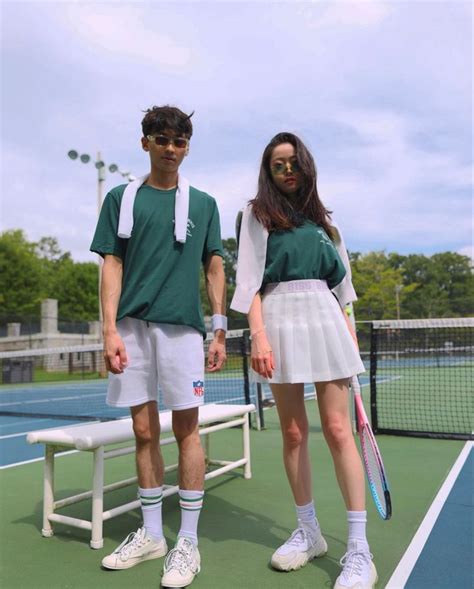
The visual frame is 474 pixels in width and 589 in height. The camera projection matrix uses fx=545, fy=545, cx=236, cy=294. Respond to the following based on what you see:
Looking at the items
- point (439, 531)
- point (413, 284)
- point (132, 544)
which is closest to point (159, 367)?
point (132, 544)

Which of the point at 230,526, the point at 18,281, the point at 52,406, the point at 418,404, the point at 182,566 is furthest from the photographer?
the point at 18,281

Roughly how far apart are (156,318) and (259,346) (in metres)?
0.53

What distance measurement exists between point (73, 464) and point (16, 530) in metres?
1.94

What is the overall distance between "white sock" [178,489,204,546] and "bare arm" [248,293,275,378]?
2.38 feet

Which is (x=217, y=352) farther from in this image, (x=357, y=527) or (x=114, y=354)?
(x=357, y=527)

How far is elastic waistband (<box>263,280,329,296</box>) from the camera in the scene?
8.59ft

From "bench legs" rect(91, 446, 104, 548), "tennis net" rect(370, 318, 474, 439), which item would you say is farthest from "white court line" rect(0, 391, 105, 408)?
"bench legs" rect(91, 446, 104, 548)

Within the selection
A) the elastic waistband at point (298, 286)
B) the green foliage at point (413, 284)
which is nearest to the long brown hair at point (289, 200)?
the elastic waistband at point (298, 286)

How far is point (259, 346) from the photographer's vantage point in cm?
252

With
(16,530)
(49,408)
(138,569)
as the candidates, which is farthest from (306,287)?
(49,408)

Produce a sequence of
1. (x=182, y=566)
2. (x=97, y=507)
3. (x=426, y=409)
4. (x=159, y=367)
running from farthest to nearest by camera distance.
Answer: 1. (x=426, y=409)
2. (x=97, y=507)
3. (x=159, y=367)
4. (x=182, y=566)

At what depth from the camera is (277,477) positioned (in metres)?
4.64

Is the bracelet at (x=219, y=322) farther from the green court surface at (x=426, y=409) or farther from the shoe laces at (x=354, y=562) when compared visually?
the green court surface at (x=426, y=409)

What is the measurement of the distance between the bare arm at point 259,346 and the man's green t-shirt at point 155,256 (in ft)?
1.08
